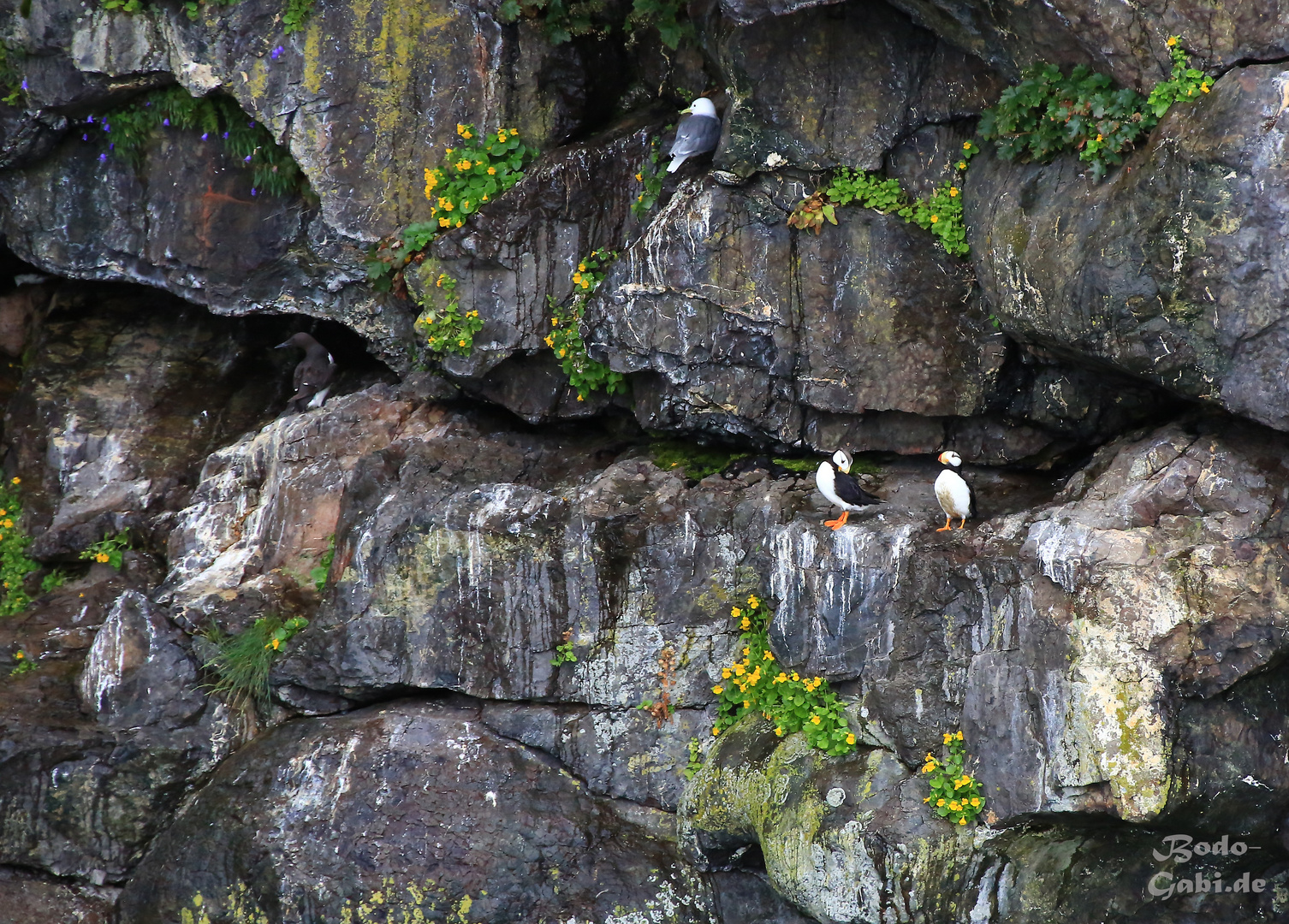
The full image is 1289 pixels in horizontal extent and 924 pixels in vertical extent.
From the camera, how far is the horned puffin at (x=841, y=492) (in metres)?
7.88

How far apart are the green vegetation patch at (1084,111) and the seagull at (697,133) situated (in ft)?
6.91

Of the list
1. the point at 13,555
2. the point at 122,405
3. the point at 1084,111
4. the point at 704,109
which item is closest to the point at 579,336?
the point at 704,109

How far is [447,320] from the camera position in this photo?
9391mm

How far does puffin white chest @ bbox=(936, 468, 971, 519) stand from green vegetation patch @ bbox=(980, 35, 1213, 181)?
206 centimetres

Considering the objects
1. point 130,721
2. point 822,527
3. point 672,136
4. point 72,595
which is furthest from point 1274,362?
point 72,595

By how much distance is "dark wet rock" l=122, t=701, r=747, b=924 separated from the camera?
8.34 meters

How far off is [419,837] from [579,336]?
397cm

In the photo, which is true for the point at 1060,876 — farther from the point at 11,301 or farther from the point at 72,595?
the point at 11,301

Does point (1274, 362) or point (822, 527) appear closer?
point (1274, 362)

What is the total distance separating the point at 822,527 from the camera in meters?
7.93

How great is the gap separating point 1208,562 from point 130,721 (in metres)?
8.00

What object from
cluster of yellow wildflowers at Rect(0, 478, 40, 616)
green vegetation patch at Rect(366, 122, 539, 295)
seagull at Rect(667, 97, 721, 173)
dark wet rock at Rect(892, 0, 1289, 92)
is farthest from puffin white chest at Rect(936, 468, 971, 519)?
cluster of yellow wildflowers at Rect(0, 478, 40, 616)

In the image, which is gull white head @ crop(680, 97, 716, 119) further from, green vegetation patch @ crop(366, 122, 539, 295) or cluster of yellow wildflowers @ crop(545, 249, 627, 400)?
green vegetation patch @ crop(366, 122, 539, 295)

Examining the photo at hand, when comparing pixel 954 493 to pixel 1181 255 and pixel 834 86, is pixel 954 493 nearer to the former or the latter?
pixel 1181 255
